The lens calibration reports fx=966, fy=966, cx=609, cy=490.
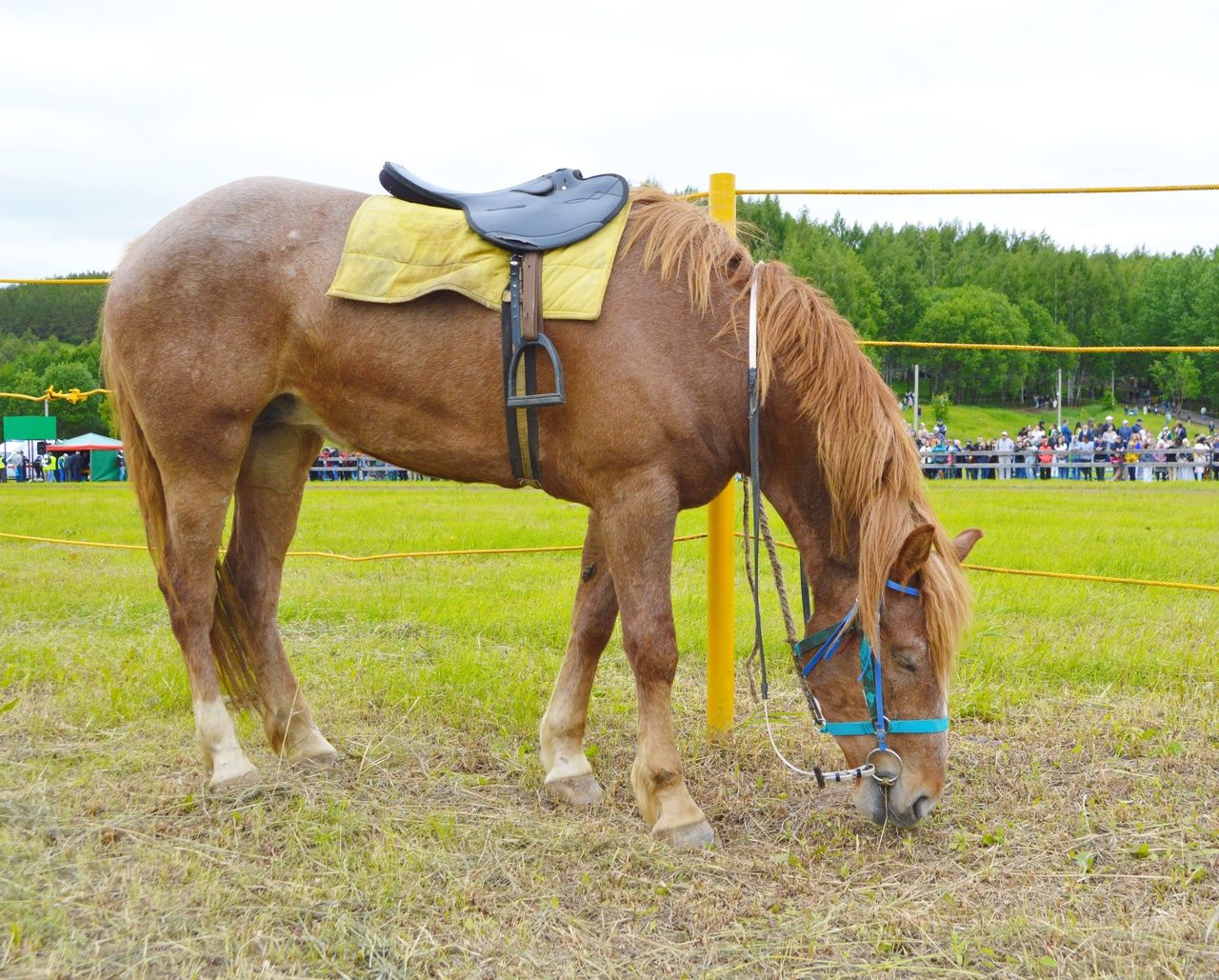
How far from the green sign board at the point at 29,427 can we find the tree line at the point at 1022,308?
46599 mm

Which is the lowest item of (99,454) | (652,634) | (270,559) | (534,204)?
(99,454)

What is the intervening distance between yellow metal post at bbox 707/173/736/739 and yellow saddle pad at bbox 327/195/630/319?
0.85 m

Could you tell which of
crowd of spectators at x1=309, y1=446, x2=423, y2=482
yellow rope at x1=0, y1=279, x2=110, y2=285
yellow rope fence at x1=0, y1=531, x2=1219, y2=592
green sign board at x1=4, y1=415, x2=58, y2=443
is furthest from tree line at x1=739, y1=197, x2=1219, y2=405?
yellow rope at x1=0, y1=279, x2=110, y2=285

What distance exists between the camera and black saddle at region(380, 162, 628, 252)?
3.16 meters

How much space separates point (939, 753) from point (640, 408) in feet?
4.61

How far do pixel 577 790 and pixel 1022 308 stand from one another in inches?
3336

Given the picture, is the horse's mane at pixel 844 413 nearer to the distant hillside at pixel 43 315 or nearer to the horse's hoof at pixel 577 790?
the horse's hoof at pixel 577 790

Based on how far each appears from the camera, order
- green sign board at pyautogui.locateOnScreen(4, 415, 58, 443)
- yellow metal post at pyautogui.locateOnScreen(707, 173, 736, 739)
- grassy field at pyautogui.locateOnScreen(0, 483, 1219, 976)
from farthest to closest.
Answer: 1. green sign board at pyautogui.locateOnScreen(4, 415, 58, 443)
2. yellow metal post at pyautogui.locateOnScreen(707, 173, 736, 739)
3. grassy field at pyautogui.locateOnScreen(0, 483, 1219, 976)

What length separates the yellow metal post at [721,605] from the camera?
3998mm

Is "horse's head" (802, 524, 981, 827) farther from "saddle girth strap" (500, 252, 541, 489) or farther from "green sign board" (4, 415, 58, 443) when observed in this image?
"green sign board" (4, 415, 58, 443)

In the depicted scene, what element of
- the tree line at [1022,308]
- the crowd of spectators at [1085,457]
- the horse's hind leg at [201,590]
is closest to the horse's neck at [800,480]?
the horse's hind leg at [201,590]

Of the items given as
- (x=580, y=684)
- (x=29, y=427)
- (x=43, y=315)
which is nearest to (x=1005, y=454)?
(x=580, y=684)

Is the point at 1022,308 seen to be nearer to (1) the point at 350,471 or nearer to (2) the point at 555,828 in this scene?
(1) the point at 350,471

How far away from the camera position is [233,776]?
3.34 m
